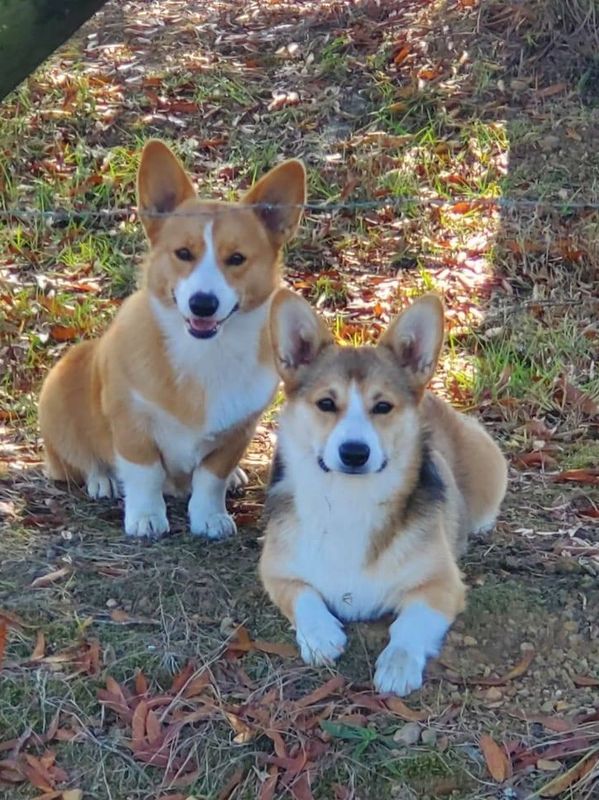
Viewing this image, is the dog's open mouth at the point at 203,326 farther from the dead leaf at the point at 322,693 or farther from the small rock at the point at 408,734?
the small rock at the point at 408,734

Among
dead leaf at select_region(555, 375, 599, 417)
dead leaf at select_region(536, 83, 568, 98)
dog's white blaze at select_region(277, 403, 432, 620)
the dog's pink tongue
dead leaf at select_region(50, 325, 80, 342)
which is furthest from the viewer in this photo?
dead leaf at select_region(536, 83, 568, 98)

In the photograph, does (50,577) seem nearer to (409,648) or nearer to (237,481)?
(237,481)

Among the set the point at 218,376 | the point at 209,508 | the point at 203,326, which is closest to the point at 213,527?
the point at 209,508

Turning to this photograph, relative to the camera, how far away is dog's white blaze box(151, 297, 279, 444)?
474 cm

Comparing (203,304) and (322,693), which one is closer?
(322,693)

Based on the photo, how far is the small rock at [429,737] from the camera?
3.52 metres

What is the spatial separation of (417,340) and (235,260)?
89 cm

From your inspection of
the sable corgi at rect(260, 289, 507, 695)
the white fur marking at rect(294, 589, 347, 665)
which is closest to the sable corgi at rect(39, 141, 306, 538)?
the sable corgi at rect(260, 289, 507, 695)

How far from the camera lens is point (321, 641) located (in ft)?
12.6

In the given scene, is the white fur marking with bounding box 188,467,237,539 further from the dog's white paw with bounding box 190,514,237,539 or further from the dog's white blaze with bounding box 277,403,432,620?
the dog's white blaze with bounding box 277,403,432,620

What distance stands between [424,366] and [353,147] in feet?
14.4

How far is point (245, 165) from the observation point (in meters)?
8.20

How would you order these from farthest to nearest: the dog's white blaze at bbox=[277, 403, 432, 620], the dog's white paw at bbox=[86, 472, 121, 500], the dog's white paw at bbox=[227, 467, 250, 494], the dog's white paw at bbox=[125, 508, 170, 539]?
the dog's white paw at bbox=[227, 467, 250, 494] < the dog's white paw at bbox=[86, 472, 121, 500] < the dog's white paw at bbox=[125, 508, 170, 539] < the dog's white blaze at bbox=[277, 403, 432, 620]

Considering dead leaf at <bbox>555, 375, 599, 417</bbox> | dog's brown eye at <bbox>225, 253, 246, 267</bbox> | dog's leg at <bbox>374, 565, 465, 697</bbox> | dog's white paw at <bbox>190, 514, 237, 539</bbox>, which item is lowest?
dead leaf at <bbox>555, 375, 599, 417</bbox>
